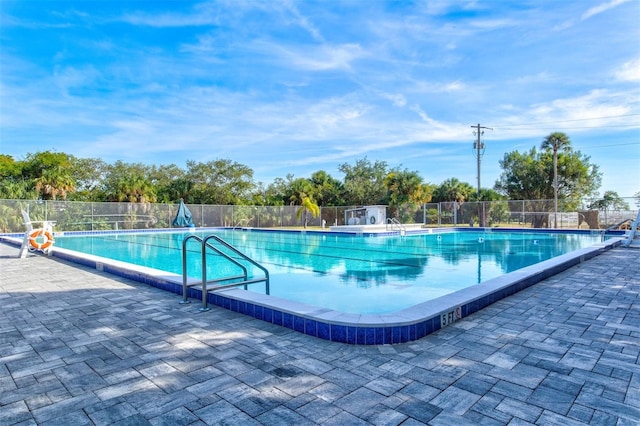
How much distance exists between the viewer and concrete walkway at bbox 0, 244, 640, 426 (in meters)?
1.92

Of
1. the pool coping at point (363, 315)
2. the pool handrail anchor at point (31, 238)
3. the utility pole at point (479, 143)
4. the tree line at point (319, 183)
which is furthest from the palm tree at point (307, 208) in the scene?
the pool coping at point (363, 315)

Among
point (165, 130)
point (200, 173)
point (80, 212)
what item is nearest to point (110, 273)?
point (80, 212)

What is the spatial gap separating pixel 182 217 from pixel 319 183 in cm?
1082

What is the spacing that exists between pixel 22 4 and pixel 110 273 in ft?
34.0

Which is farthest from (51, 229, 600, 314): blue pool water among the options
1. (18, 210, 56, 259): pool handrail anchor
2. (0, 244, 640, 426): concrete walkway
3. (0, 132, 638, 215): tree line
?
(0, 132, 638, 215): tree line

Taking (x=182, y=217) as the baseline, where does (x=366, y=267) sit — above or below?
below

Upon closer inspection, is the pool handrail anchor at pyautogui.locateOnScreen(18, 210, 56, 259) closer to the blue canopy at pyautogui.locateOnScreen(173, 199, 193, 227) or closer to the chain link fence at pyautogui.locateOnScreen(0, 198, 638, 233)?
the chain link fence at pyautogui.locateOnScreen(0, 198, 638, 233)

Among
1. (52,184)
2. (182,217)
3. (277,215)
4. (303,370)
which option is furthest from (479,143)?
(303,370)

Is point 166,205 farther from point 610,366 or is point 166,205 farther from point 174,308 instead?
point 610,366

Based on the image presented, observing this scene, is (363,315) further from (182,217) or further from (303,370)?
(182,217)

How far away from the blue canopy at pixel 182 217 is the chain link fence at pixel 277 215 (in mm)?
1321

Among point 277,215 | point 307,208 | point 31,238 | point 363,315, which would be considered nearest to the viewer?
point 363,315

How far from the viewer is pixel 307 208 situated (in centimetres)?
2305

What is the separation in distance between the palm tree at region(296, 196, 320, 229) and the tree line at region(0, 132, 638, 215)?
0.16 meters
